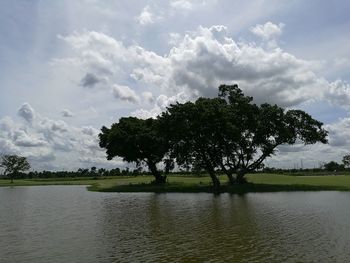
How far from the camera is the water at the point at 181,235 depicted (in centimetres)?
2133

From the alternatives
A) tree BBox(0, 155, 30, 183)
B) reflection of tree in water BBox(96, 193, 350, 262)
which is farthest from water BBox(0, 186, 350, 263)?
tree BBox(0, 155, 30, 183)

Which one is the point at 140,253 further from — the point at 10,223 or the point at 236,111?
the point at 236,111

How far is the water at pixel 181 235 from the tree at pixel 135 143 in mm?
48635

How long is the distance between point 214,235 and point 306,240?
5.38 metres

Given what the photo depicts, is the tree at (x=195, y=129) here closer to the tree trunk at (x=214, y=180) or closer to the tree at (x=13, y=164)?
the tree trunk at (x=214, y=180)

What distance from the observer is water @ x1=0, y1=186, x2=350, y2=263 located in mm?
21328

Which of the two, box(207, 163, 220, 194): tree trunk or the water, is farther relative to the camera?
box(207, 163, 220, 194): tree trunk

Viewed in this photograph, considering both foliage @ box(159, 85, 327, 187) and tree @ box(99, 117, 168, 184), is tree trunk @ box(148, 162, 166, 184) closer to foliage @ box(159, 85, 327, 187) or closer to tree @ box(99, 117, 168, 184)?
tree @ box(99, 117, 168, 184)

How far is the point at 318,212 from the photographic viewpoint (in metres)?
37.6

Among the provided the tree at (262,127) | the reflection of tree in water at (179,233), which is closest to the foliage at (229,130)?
the tree at (262,127)

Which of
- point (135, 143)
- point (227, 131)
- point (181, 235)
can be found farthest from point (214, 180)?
point (181, 235)

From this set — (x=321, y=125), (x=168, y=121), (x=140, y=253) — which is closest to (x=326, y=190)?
(x=321, y=125)

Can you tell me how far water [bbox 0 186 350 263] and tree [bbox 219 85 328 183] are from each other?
33070 mm

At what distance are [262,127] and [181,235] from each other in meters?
50.3
